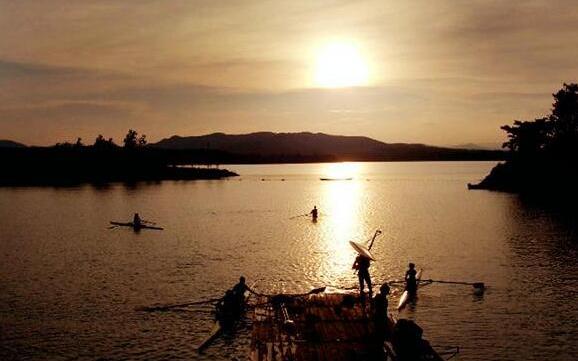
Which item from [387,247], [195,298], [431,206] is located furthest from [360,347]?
[431,206]

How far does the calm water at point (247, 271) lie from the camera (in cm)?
3638

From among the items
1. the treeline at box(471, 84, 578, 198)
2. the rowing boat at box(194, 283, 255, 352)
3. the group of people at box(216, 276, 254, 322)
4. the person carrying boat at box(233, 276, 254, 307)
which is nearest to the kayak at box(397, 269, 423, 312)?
the person carrying boat at box(233, 276, 254, 307)

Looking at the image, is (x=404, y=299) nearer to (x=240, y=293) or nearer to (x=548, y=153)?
(x=240, y=293)

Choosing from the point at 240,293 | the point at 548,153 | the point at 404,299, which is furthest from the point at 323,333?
the point at 548,153

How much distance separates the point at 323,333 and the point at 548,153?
14852 cm

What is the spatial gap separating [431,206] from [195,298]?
345ft

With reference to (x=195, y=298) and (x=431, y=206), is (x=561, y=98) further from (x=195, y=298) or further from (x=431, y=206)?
(x=195, y=298)

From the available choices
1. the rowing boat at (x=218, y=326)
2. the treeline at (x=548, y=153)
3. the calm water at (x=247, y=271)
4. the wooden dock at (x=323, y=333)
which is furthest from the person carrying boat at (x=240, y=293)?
the treeline at (x=548, y=153)

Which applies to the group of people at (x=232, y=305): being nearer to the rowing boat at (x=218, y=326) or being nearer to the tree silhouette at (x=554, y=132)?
the rowing boat at (x=218, y=326)

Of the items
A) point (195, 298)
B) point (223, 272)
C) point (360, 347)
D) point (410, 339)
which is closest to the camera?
point (410, 339)

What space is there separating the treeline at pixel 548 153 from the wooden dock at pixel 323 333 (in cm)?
13638

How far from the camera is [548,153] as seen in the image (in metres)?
160

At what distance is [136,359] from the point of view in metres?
33.4

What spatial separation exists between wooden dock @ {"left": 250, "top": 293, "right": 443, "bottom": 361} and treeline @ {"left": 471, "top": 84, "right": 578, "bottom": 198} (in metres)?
136
